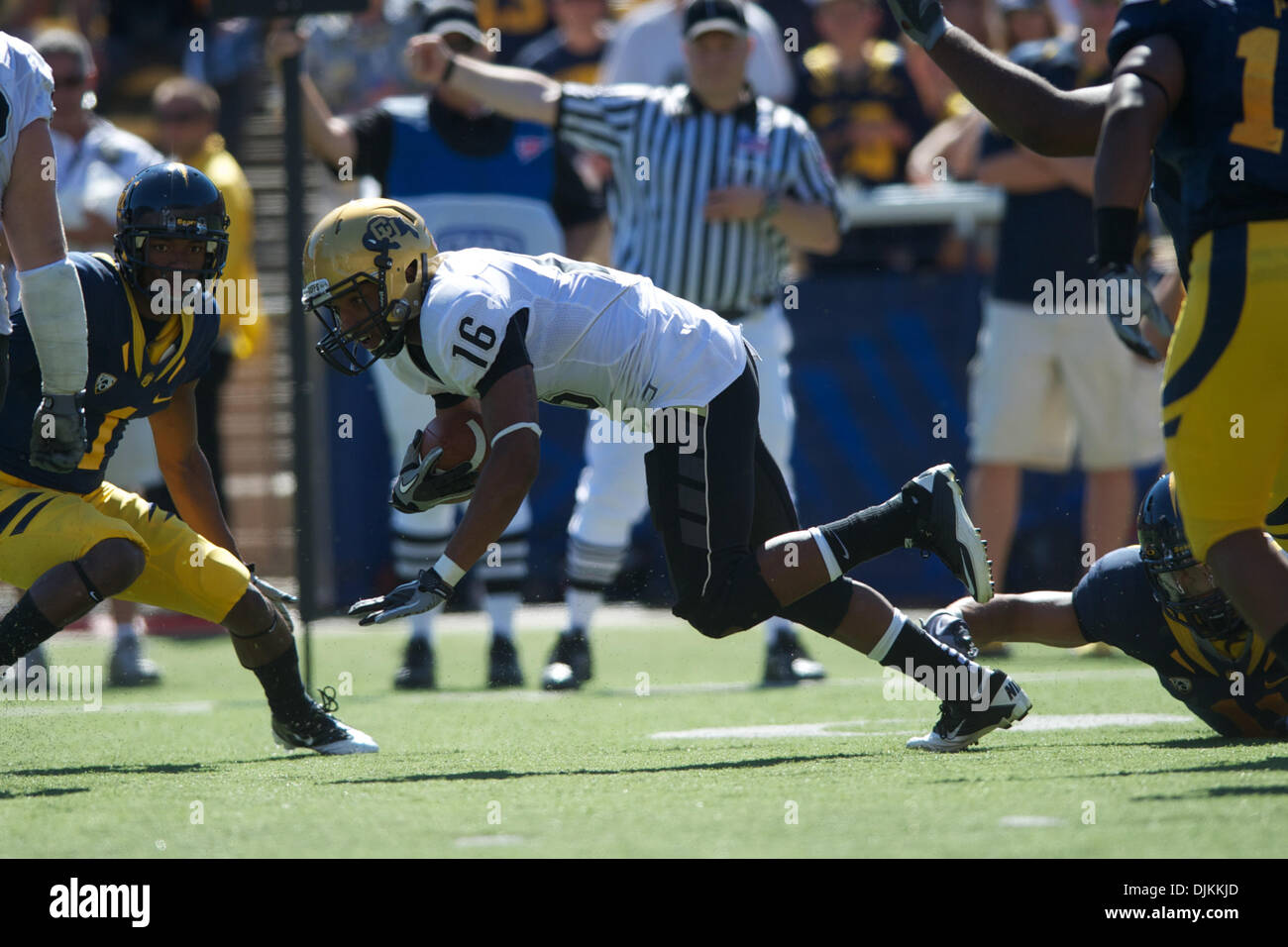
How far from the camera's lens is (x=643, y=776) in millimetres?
3961

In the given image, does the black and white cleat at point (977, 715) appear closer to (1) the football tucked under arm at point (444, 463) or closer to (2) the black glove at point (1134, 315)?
(2) the black glove at point (1134, 315)

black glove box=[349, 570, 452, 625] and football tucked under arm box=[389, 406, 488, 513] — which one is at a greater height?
football tucked under arm box=[389, 406, 488, 513]

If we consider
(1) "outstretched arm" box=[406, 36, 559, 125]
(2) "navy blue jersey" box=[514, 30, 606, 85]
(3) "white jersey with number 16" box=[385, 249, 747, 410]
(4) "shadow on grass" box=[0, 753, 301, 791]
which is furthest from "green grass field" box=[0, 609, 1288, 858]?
(2) "navy blue jersey" box=[514, 30, 606, 85]

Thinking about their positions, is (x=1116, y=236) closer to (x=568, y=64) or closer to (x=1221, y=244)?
(x=1221, y=244)

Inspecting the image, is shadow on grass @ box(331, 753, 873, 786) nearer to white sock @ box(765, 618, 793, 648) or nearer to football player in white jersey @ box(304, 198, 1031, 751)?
football player in white jersey @ box(304, 198, 1031, 751)

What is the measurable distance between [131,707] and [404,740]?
1.37m

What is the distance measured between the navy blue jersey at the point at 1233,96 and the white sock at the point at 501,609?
11.0 feet

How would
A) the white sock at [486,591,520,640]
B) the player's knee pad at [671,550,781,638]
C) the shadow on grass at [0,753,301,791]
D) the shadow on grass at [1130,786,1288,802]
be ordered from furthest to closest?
the white sock at [486,591,520,640]
the shadow on grass at [0,753,301,791]
the player's knee pad at [671,550,781,638]
the shadow on grass at [1130,786,1288,802]

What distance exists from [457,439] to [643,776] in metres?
0.94

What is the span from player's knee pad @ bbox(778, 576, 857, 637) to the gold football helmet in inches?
43.4

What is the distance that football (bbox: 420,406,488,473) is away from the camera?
4348 mm

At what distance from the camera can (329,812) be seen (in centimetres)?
351

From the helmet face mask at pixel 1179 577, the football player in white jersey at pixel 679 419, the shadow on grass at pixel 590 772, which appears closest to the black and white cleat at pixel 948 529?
the football player in white jersey at pixel 679 419

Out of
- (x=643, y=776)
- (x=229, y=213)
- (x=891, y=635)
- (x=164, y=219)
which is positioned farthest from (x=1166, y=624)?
(x=229, y=213)
